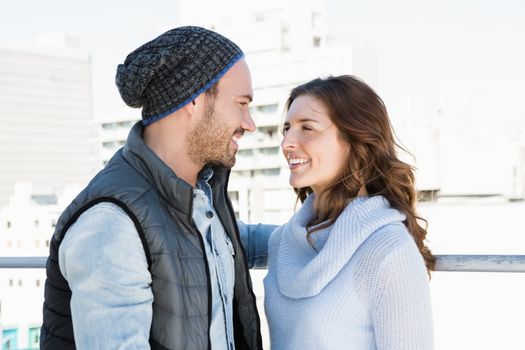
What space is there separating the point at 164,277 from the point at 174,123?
437 mm

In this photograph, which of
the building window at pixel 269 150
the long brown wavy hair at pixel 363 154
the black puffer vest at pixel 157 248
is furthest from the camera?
the building window at pixel 269 150

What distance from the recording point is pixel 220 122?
6.21 ft

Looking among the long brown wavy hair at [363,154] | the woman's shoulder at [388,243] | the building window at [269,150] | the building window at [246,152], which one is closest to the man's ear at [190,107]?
the long brown wavy hair at [363,154]

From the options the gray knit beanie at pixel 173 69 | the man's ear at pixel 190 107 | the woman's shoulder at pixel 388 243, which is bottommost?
the woman's shoulder at pixel 388 243

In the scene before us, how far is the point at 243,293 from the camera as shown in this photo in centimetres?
202

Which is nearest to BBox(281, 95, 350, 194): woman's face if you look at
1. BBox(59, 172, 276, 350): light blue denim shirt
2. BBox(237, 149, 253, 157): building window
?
BBox(59, 172, 276, 350): light blue denim shirt

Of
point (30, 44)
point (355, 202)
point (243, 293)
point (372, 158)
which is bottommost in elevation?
point (243, 293)

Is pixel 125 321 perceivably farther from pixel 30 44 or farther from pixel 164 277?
pixel 30 44

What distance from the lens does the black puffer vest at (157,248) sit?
1.66 metres

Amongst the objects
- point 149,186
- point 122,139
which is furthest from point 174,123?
point 122,139

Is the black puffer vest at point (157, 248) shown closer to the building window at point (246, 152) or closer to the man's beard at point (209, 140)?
the man's beard at point (209, 140)

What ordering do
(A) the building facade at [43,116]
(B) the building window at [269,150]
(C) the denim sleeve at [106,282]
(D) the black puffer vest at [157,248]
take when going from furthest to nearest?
1. (A) the building facade at [43,116]
2. (B) the building window at [269,150]
3. (D) the black puffer vest at [157,248]
4. (C) the denim sleeve at [106,282]

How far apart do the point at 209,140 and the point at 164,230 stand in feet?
1.06

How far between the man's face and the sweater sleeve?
1.78 feet
